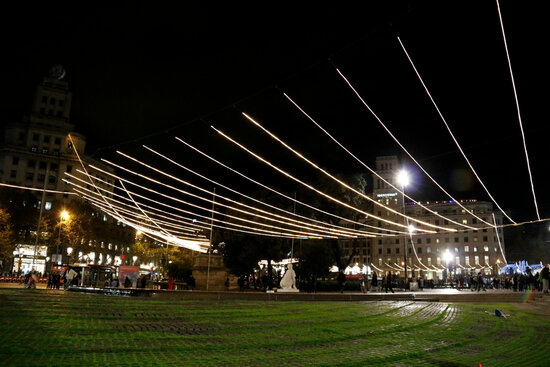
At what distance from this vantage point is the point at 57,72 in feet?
252

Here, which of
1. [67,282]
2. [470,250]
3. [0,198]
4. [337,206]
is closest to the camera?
[67,282]

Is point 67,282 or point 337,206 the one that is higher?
point 337,206

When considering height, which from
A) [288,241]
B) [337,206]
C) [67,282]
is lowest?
[67,282]

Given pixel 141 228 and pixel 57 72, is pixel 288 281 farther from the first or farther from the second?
pixel 57 72

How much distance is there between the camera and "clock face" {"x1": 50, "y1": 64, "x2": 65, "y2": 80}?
7638cm

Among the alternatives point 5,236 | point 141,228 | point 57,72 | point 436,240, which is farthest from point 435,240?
point 5,236

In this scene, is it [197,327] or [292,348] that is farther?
[197,327]

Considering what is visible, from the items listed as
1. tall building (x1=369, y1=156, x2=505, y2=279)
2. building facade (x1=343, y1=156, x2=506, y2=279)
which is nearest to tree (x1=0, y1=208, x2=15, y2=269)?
building facade (x1=343, y1=156, x2=506, y2=279)

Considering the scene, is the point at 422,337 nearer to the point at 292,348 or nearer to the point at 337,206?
the point at 292,348

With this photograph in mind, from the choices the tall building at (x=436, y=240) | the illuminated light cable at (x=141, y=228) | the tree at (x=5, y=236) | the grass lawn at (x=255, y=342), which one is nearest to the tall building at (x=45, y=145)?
the tree at (x=5, y=236)

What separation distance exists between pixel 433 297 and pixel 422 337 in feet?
51.6

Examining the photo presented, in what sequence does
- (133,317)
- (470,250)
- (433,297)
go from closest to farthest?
(133,317) < (433,297) < (470,250)

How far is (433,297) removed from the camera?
862 inches

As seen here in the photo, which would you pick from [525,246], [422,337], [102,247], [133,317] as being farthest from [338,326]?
[525,246]
